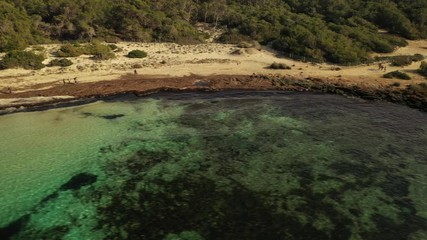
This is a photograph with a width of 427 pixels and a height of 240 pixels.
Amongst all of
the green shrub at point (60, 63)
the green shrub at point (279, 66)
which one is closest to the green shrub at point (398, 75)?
the green shrub at point (279, 66)

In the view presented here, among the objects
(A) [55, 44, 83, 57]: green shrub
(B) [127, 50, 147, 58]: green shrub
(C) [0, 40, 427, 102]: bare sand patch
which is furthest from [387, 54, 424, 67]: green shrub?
(A) [55, 44, 83, 57]: green shrub

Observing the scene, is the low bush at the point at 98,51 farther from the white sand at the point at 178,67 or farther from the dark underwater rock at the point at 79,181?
the dark underwater rock at the point at 79,181

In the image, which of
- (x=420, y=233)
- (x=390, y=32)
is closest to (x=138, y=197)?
(x=420, y=233)

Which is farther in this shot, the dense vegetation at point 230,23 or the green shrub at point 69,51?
the dense vegetation at point 230,23

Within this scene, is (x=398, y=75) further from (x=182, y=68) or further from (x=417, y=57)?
(x=182, y=68)

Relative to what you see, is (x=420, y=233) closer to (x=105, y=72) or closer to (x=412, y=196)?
(x=412, y=196)

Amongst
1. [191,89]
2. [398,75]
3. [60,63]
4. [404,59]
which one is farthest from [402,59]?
[60,63]

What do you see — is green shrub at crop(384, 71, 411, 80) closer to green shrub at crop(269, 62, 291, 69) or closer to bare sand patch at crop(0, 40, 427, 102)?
bare sand patch at crop(0, 40, 427, 102)
